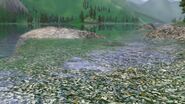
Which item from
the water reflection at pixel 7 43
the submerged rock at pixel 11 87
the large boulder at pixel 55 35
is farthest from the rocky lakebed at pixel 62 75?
the large boulder at pixel 55 35

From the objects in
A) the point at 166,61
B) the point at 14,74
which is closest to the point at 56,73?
the point at 14,74

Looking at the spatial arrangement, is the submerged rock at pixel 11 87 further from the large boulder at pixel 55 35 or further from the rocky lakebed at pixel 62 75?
the large boulder at pixel 55 35

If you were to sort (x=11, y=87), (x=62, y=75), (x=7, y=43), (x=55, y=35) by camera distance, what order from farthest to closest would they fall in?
(x=55, y=35) < (x=7, y=43) < (x=62, y=75) < (x=11, y=87)

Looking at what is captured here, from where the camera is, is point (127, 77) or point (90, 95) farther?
point (127, 77)

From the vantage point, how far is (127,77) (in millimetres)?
31344

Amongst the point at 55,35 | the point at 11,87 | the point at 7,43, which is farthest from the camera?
the point at 55,35

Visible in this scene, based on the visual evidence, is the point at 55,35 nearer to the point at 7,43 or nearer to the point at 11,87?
the point at 7,43

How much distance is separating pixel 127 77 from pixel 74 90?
290 inches

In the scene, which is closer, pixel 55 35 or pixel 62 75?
pixel 62 75

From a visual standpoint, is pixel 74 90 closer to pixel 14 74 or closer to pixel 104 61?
pixel 14 74

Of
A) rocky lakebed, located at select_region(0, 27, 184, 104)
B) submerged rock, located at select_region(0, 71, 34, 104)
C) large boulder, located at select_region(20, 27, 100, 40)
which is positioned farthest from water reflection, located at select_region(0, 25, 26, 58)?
submerged rock, located at select_region(0, 71, 34, 104)

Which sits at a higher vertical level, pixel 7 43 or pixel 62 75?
pixel 62 75

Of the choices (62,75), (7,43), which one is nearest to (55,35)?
(7,43)

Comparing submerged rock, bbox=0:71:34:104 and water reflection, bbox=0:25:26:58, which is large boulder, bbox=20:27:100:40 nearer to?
water reflection, bbox=0:25:26:58
